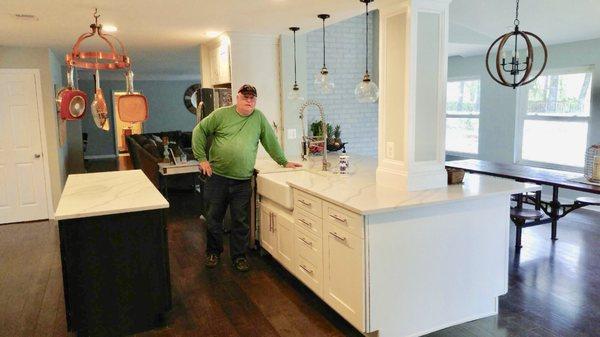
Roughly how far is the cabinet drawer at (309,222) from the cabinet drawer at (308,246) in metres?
0.03

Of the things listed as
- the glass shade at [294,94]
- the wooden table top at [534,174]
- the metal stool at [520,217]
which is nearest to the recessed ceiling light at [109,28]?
the glass shade at [294,94]

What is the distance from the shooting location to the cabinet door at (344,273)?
2.51 meters

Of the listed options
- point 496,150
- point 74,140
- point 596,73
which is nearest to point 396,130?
point 596,73

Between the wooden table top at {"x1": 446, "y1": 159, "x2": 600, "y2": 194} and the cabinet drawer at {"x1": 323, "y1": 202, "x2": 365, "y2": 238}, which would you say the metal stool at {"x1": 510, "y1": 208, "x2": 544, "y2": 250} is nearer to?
the wooden table top at {"x1": 446, "y1": 159, "x2": 600, "y2": 194}

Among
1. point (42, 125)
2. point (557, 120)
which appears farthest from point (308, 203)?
point (557, 120)

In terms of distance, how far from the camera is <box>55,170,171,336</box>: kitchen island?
256cm

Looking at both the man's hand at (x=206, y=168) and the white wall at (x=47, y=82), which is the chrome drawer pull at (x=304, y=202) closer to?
the man's hand at (x=206, y=168)

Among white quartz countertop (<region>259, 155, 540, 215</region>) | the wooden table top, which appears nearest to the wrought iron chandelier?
white quartz countertop (<region>259, 155, 540, 215</region>)

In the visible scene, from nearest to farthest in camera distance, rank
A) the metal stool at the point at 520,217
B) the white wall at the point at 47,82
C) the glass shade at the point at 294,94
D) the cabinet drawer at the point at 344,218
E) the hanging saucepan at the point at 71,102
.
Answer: the hanging saucepan at the point at 71,102, the cabinet drawer at the point at 344,218, the metal stool at the point at 520,217, the glass shade at the point at 294,94, the white wall at the point at 47,82

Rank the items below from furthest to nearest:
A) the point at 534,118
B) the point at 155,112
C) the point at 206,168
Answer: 1. the point at 155,112
2. the point at 534,118
3. the point at 206,168

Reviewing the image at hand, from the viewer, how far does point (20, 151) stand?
18.1 ft

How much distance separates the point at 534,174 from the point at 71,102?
4005 mm

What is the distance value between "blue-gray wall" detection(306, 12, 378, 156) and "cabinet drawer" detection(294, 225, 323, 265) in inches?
121

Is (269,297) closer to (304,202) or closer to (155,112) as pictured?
(304,202)
